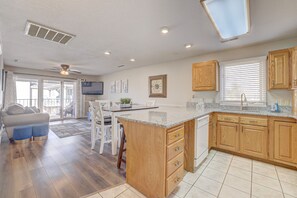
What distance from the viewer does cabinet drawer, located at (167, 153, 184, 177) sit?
1571 millimetres

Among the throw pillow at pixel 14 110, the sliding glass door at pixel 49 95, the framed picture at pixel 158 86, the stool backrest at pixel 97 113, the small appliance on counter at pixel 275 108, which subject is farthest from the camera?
the sliding glass door at pixel 49 95

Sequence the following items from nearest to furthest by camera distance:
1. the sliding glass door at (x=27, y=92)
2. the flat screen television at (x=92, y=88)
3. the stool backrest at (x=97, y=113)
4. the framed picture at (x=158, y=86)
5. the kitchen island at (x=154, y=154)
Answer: the kitchen island at (x=154, y=154)
the stool backrest at (x=97, y=113)
the framed picture at (x=158, y=86)
the sliding glass door at (x=27, y=92)
the flat screen television at (x=92, y=88)

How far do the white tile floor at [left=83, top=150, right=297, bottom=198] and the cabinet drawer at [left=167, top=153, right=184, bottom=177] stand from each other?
373 millimetres

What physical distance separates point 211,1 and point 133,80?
4.52 meters

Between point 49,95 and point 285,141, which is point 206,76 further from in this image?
point 49,95

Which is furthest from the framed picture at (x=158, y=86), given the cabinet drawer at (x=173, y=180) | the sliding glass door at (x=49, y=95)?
the sliding glass door at (x=49, y=95)

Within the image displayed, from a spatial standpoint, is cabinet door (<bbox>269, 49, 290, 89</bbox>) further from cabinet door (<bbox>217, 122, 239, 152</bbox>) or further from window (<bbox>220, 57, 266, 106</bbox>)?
cabinet door (<bbox>217, 122, 239, 152</bbox>)

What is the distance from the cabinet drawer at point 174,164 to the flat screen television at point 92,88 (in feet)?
22.5

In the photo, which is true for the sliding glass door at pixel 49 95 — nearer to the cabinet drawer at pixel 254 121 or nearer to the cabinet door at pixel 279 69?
the cabinet drawer at pixel 254 121

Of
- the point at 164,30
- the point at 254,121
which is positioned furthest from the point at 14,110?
the point at 254,121

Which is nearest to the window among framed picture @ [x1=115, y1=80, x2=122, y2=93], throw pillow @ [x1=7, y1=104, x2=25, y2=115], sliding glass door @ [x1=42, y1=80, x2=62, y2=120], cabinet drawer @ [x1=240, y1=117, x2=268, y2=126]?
cabinet drawer @ [x1=240, y1=117, x2=268, y2=126]

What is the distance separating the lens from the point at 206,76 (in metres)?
3.46

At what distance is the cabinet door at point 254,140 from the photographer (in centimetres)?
256

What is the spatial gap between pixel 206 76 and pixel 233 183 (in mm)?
2347
